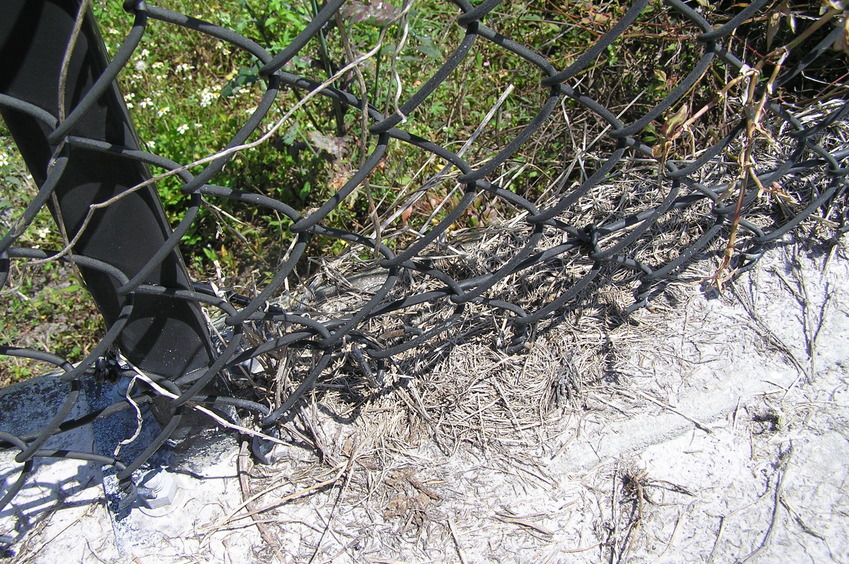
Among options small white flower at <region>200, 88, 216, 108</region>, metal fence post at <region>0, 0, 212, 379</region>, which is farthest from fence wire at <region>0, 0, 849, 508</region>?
small white flower at <region>200, 88, 216, 108</region>

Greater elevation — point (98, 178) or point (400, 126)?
point (400, 126)

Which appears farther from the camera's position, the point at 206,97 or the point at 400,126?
the point at 206,97

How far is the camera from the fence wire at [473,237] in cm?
123

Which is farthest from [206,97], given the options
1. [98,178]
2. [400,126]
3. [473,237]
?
[98,178]

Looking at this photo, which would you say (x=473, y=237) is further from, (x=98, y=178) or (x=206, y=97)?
(x=206, y=97)

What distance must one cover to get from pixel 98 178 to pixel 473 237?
3.56 ft

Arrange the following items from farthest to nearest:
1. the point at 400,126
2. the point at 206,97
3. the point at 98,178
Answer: the point at 206,97
the point at 400,126
the point at 98,178

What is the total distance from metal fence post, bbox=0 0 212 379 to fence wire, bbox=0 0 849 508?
30mm

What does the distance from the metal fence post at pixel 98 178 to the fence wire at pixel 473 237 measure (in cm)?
3

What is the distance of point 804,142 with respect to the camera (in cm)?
180

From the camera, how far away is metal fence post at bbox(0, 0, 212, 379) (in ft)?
3.14

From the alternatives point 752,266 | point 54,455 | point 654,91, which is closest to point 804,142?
point 752,266

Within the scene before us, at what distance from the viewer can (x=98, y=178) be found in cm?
112

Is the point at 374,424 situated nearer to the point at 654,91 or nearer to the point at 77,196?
the point at 77,196
